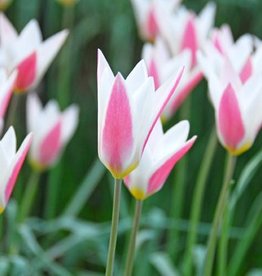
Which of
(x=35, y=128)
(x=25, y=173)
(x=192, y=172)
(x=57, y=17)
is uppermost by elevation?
(x=57, y=17)

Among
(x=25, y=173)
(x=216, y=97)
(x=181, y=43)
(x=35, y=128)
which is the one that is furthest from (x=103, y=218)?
(x=216, y=97)

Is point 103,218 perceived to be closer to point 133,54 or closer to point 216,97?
point 133,54

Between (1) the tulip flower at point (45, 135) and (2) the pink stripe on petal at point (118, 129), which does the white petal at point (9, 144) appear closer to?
(2) the pink stripe on petal at point (118, 129)

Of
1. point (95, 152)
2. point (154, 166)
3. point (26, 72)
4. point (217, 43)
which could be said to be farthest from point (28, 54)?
point (95, 152)

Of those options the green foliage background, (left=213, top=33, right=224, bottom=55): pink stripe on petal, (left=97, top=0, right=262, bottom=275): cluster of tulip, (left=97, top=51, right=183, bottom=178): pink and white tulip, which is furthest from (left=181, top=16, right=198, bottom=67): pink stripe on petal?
(left=97, top=51, right=183, bottom=178): pink and white tulip

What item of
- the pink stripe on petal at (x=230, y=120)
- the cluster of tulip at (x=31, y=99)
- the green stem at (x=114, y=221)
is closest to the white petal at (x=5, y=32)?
the cluster of tulip at (x=31, y=99)

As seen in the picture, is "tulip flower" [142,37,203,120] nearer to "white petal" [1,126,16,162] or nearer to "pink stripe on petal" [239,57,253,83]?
"pink stripe on petal" [239,57,253,83]
